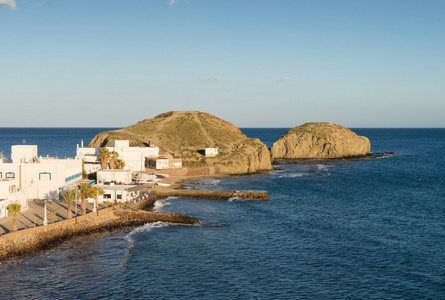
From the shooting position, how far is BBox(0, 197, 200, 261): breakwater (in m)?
46.5

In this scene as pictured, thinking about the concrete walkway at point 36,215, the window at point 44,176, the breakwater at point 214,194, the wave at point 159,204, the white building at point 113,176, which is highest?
the window at point 44,176

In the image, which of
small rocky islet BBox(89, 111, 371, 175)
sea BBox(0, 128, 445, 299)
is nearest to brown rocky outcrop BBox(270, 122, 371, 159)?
small rocky islet BBox(89, 111, 371, 175)

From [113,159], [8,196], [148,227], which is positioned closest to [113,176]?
[113,159]

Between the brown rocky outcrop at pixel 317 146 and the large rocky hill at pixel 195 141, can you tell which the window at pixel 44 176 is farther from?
the brown rocky outcrop at pixel 317 146

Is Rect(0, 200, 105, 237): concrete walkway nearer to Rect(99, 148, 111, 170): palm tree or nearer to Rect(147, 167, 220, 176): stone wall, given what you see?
Rect(99, 148, 111, 170): palm tree

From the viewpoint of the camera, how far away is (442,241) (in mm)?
53719

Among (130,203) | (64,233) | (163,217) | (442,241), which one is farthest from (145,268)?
(442,241)

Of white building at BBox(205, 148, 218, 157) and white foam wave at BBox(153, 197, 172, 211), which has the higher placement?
white building at BBox(205, 148, 218, 157)

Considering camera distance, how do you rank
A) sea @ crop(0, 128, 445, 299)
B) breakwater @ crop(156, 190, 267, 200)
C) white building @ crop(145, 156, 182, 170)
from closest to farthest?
sea @ crop(0, 128, 445, 299)
breakwater @ crop(156, 190, 267, 200)
white building @ crop(145, 156, 182, 170)

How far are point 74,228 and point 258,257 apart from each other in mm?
25504

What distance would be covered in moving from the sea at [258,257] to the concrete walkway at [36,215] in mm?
5513

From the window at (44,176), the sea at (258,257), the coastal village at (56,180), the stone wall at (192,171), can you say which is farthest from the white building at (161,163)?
the window at (44,176)

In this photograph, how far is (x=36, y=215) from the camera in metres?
57.0

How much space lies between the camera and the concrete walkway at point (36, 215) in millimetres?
51088
